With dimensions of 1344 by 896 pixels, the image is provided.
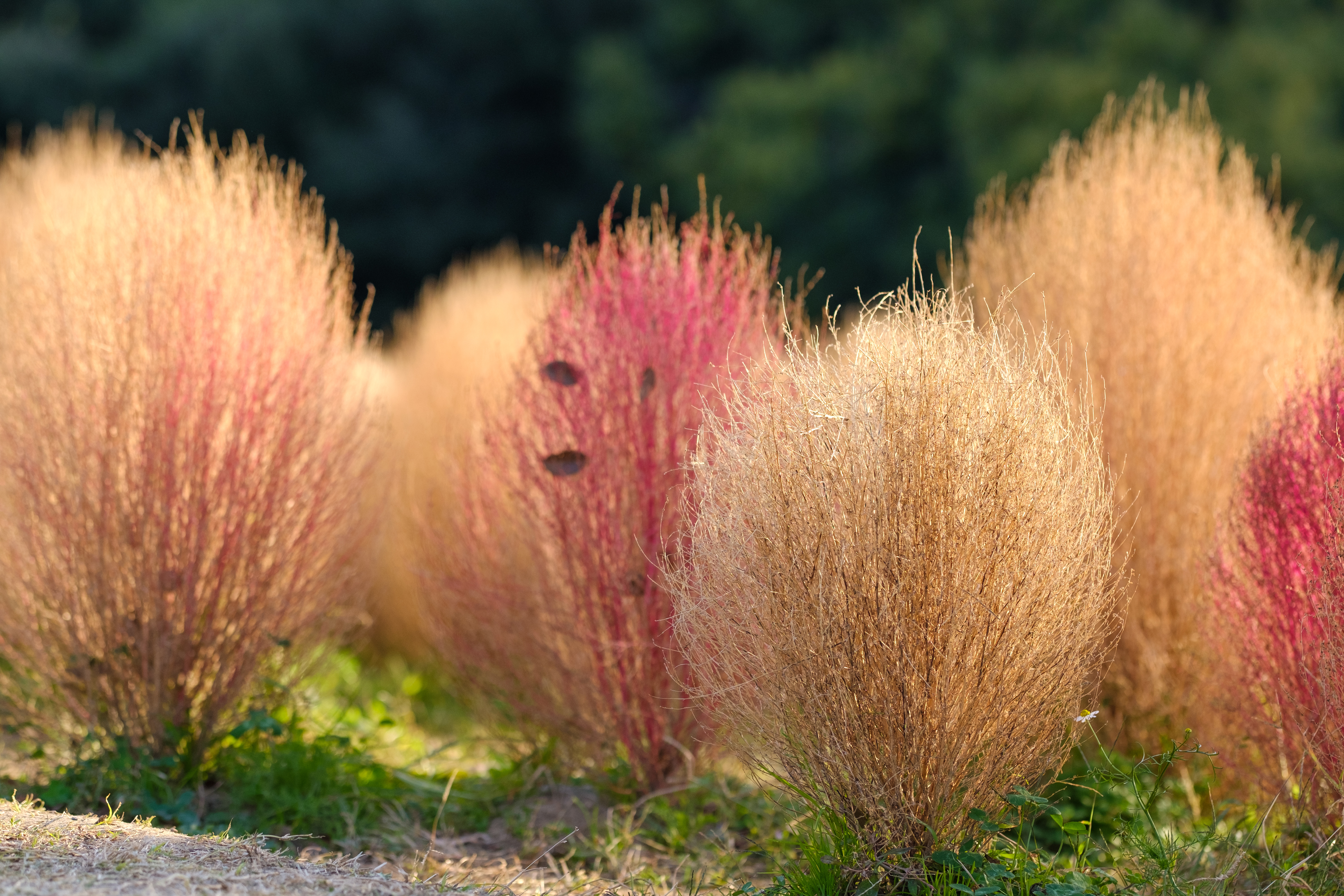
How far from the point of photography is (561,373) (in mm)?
4957

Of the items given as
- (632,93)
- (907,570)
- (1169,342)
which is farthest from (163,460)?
(632,93)

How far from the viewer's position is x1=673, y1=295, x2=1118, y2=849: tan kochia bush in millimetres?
3414

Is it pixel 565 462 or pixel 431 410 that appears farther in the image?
pixel 431 410

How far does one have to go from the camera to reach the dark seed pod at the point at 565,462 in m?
4.87

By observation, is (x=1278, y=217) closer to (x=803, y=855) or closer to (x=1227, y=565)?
(x=1227, y=565)

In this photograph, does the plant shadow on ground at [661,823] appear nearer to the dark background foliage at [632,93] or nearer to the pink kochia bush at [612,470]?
the pink kochia bush at [612,470]

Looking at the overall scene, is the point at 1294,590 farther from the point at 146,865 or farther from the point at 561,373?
the point at 146,865

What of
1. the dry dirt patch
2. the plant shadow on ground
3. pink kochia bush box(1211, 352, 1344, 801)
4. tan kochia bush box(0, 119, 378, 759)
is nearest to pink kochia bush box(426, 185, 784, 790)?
the plant shadow on ground

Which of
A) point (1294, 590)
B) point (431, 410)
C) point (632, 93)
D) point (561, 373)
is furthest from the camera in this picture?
point (632, 93)

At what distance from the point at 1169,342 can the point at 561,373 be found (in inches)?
108

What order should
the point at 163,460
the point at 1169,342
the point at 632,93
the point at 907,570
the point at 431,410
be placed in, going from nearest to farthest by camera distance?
the point at 907,570
the point at 163,460
the point at 1169,342
the point at 431,410
the point at 632,93

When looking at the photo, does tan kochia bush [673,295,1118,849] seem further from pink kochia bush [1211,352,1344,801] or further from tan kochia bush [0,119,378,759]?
tan kochia bush [0,119,378,759]

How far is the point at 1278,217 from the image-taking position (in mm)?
6211

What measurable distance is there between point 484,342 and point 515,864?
173 inches
